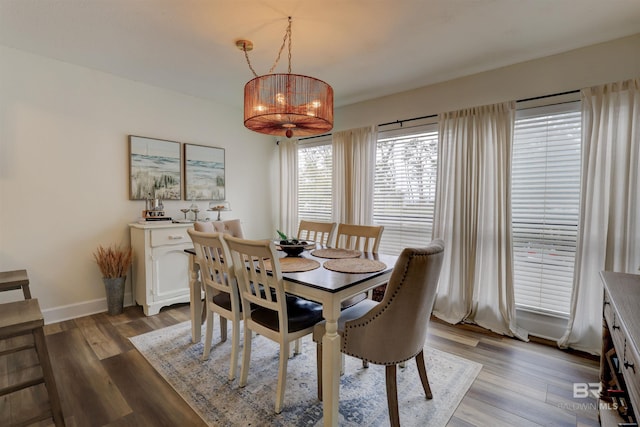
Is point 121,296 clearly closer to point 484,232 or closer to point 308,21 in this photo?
point 308,21

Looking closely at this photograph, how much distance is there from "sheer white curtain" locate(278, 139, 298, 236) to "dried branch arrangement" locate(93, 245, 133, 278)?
208 cm

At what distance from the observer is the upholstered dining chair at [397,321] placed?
1.40m

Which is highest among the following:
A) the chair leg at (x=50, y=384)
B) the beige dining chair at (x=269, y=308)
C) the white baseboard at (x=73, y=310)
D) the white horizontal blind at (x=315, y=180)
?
the white horizontal blind at (x=315, y=180)

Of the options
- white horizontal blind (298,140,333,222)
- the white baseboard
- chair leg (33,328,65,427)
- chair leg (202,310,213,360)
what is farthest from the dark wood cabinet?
the white baseboard

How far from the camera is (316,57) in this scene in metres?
2.66

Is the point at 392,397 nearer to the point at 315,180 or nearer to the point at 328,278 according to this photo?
the point at 328,278

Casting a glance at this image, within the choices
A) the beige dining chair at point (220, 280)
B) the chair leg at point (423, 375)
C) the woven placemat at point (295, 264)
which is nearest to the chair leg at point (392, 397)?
the chair leg at point (423, 375)

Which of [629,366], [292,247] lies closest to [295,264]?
[292,247]

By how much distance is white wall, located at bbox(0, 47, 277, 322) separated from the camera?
8.60ft

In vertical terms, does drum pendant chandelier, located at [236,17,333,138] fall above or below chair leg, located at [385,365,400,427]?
above

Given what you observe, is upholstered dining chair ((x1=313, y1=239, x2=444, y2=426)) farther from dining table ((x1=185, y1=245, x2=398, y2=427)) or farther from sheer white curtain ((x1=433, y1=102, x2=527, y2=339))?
sheer white curtain ((x1=433, y1=102, x2=527, y2=339))

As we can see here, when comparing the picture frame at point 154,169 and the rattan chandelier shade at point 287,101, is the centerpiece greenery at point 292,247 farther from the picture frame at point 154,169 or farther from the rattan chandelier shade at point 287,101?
the picture frame at point 154,169

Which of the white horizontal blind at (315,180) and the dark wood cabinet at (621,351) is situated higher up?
the white horizontal blind at (315,180)

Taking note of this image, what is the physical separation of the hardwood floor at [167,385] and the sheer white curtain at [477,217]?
0.86 feet
